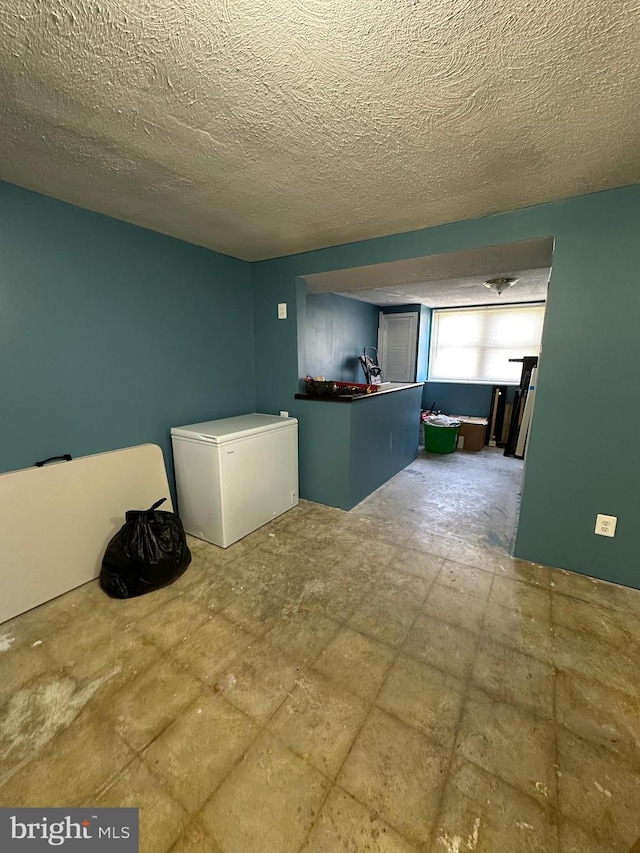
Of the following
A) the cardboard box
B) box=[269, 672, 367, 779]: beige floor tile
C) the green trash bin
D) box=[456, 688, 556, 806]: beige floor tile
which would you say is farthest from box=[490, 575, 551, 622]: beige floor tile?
the cardboard box

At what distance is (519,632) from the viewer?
1.65 meters

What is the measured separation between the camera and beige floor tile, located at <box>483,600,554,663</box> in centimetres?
155

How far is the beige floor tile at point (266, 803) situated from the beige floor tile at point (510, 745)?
0.54 m

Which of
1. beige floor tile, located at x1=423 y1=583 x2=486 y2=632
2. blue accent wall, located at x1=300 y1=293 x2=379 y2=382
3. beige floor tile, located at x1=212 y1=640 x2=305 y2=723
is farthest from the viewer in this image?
blue accent wall, located at x1=300 y1=293 x2=379 y2=382

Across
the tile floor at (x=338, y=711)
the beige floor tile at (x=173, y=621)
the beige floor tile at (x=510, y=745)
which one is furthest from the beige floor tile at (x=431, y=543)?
the beige floor tile at (x=173, y=621)

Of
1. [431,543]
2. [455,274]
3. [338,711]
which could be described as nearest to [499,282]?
[455,274]

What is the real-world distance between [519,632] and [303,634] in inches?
41.7

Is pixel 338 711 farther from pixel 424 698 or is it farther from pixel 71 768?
pixel 71 768

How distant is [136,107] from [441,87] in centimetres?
102

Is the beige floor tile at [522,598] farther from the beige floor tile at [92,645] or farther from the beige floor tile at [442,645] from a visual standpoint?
the beige floor tile at [92,645]

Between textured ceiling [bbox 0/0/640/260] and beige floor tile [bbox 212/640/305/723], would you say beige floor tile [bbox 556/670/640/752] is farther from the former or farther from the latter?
textured ceiling [bbox 0/0/640/260]

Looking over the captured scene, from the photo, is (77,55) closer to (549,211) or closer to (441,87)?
(441,87)

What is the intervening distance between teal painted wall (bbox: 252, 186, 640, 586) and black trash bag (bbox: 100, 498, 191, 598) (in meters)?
2.23

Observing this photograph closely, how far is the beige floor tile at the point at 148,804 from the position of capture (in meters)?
0.94
